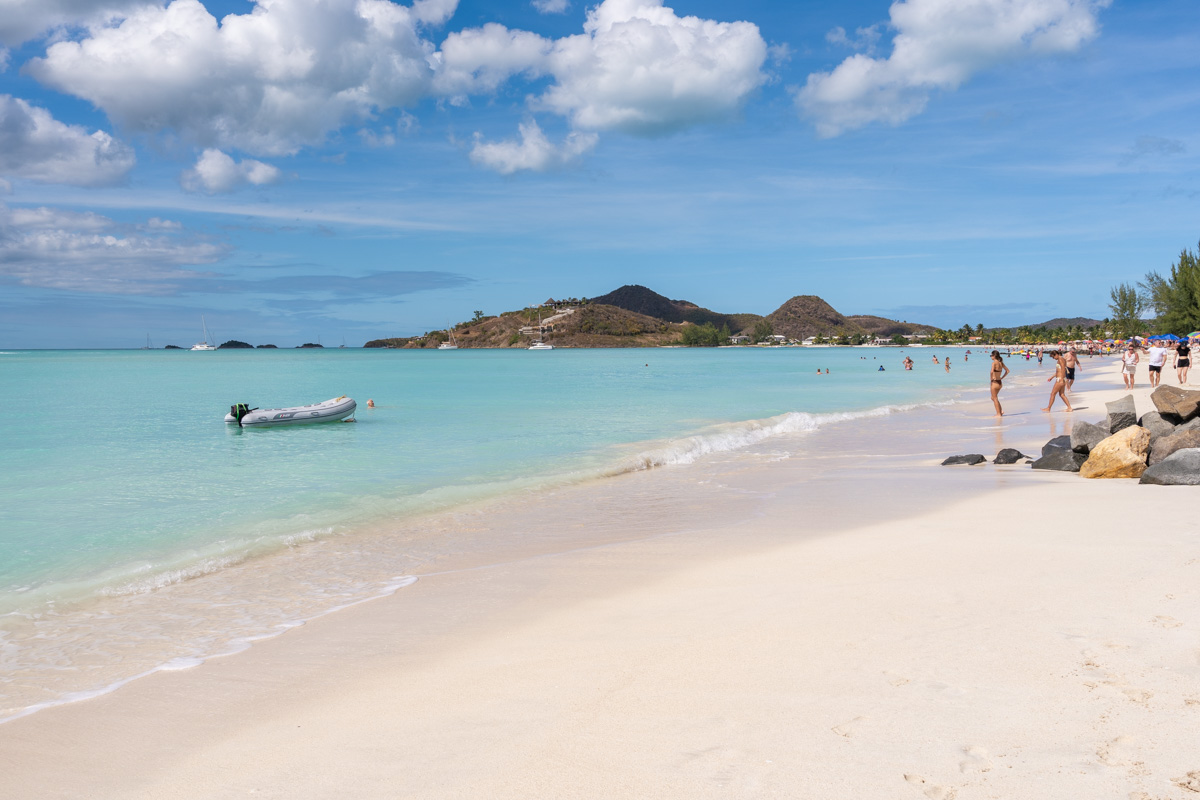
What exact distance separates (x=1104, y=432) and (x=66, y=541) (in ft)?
52.6

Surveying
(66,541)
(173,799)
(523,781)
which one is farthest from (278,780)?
(66,541)

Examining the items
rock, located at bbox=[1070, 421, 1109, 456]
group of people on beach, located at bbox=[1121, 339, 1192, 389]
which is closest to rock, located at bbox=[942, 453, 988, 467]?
rock, located at bbox=[1070, 421, 1109, 456]

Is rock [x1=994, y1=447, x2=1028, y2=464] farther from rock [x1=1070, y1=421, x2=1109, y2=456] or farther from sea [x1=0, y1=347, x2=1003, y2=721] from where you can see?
sea [x1=0, y1=347, x2=1003, y2=721]

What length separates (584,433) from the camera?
868 inches

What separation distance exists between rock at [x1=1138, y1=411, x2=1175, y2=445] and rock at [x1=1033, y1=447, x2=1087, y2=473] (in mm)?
1159

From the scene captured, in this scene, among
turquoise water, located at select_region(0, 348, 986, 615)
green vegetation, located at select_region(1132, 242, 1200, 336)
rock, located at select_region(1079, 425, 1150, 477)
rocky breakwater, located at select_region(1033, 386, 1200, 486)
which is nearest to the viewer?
turquoise water, located at select_region(0, 348, 986, 615)

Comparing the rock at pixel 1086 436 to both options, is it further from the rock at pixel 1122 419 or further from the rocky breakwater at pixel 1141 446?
the rock at pixel 1122 419

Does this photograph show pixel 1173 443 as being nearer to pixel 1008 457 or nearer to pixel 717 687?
pixel 1008 457

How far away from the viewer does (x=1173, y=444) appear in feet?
35.6

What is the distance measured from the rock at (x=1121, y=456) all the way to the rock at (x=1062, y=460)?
0.57m

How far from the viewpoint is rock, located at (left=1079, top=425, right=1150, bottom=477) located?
10.8m

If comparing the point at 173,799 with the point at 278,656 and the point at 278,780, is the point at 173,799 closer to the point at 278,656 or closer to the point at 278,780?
the point at 278,780

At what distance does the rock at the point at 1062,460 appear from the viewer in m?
12.0

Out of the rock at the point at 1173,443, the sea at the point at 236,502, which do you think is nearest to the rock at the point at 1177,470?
the rock at the point at 1173,443
